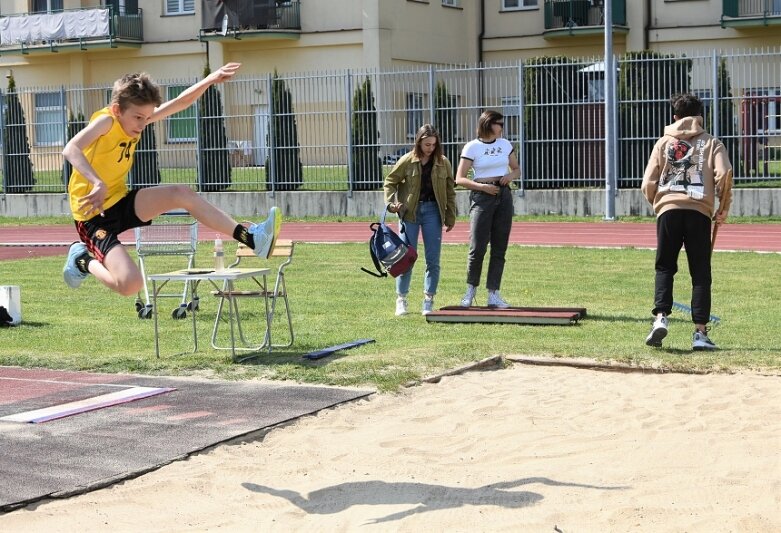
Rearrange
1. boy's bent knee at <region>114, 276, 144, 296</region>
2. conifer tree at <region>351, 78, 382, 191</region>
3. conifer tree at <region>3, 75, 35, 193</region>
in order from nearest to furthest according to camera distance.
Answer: boy's bent knee at <region>114, 276, 144, 296</region> < conifer tree at <region>351, 78, 382, 191</region> < conifer tree at <region>3, 75, 35, 193</region>

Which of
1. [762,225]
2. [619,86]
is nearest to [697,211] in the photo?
[762,225]

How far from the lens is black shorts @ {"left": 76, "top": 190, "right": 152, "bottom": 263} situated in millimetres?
7996

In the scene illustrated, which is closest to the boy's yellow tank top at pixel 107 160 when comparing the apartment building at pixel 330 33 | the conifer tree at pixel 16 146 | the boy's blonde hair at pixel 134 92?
the boy's blonde hair at pixel 134 92

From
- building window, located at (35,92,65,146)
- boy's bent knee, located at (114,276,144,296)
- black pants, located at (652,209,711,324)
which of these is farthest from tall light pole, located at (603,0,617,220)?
boy's bent knee, located at (114,276,144,296)

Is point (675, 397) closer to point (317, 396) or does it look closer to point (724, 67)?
point (317, 396)

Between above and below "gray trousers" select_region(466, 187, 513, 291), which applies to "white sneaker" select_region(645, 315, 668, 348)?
below

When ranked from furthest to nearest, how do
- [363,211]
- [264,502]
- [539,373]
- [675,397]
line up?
[363,211] < [539,373] < [675,397] < [264,502]

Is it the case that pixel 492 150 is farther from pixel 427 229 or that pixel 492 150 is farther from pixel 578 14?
pixel 578 14

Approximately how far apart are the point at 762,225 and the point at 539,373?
14506 mm

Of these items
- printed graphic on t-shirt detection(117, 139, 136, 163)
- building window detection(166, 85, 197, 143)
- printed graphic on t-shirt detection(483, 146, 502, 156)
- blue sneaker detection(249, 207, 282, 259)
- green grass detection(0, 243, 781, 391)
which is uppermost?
building window detection(166, 85, 197, 143)

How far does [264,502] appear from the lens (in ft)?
19.9

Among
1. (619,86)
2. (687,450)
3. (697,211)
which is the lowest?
(687,450)

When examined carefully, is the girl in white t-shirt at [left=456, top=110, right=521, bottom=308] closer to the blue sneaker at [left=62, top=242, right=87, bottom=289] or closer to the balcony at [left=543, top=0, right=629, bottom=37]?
the blue sneaker at [left=62, top=242, right=87, bottom=289]

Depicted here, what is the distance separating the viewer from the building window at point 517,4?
1670 inches
